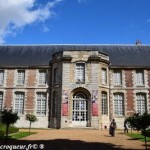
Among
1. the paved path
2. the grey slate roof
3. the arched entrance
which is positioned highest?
the grey slate roof

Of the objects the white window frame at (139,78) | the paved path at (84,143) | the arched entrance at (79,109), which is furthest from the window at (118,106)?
the paved path at (84,143)

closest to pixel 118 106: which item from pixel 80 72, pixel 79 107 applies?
pixel 79 107

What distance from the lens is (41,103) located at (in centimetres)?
2467

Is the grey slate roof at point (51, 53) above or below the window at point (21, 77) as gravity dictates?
above

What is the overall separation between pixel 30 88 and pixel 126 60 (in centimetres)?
915

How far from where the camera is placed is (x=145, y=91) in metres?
24.5

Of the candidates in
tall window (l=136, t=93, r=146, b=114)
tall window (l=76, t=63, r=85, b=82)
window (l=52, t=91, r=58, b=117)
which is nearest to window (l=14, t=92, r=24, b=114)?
window (l=52, t=91, r=58, b=117)

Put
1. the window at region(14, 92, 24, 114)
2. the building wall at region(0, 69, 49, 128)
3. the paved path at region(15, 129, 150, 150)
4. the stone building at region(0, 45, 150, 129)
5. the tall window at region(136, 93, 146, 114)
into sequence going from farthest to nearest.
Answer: the window at region(14, 92, 24, 114), the building wall at region(0, 69, 49, 128), the tall window at region(136, 93, 146, 114), the stone building at region(0, 45, 150, 129), the paved path at region(15, 129, 150, 150)

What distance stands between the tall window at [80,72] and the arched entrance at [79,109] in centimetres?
117

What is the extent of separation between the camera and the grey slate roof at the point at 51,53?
25.7 m

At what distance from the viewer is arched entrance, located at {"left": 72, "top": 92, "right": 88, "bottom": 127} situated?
2253cm

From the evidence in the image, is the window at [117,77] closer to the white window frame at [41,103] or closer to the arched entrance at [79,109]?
the arched entrance at [79,109]

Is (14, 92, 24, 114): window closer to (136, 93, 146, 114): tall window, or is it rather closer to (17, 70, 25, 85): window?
(17, 70, 25, 85): window

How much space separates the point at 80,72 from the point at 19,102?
20.5ft
